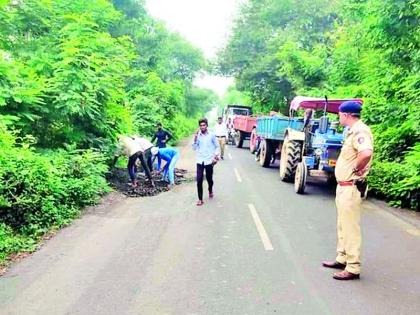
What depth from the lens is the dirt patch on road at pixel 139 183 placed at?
1112 centimetres

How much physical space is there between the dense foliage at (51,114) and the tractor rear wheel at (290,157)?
4.61m

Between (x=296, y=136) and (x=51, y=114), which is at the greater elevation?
(x=51, y=114)

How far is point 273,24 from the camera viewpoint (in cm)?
3900

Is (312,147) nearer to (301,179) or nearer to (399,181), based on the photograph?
(301,179)

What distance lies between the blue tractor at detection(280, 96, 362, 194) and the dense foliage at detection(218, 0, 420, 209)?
1213mm

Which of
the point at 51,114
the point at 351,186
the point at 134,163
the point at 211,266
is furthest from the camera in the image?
the point at 134,163

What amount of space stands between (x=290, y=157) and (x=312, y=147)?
71cm

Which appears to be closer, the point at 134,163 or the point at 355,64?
the point at 134,163

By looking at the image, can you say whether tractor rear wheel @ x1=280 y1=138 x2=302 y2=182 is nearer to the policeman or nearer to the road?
the road

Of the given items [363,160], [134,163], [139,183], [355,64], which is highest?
[355,64]

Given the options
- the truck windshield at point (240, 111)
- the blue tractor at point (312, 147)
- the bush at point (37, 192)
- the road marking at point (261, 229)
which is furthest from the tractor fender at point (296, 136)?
the truck windshield at point (240, 111)

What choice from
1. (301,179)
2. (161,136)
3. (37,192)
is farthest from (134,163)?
(37,192)

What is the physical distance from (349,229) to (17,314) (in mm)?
3727

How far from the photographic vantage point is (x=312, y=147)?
12.5 m
